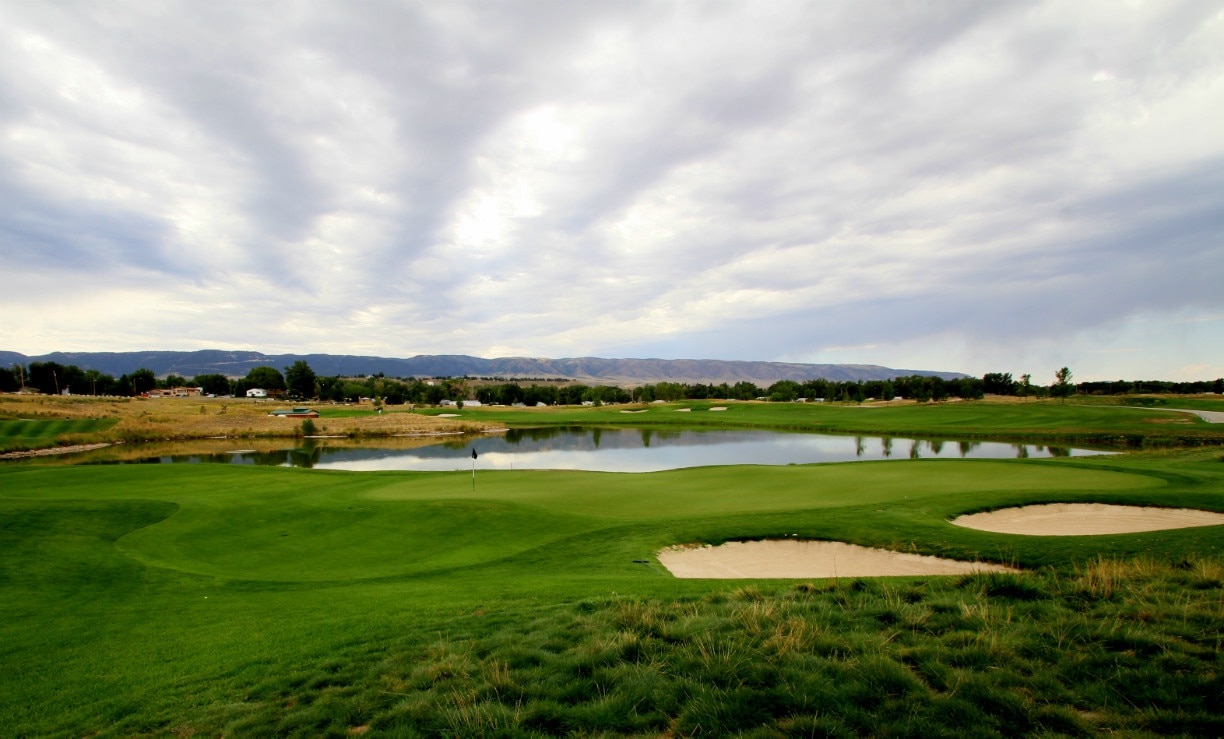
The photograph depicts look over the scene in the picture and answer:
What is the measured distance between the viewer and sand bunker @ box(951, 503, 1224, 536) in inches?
510

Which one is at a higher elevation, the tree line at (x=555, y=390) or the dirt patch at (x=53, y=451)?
the tree line at (x=555, y=390)

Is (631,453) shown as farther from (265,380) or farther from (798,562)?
(265,380)

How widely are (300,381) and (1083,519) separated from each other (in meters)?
138

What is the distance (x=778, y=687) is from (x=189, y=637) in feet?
26.5

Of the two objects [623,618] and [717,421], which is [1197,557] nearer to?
[623,618]

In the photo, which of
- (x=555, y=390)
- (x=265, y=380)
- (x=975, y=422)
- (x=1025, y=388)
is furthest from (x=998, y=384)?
(x=265, y=380)

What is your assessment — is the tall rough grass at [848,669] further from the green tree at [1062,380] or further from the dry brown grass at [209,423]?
the green tree at [1062,380]

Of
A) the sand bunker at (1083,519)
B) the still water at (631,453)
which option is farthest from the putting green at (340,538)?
the still water at (631,453)

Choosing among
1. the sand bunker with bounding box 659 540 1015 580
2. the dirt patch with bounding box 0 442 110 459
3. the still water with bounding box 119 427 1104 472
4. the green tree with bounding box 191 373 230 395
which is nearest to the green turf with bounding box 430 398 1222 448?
the still water with bounding box 119 427 1104 472

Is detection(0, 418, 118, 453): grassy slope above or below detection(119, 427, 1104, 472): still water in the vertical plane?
above

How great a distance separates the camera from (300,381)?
123312mm

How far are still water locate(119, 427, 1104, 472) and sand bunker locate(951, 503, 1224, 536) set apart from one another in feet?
70.9

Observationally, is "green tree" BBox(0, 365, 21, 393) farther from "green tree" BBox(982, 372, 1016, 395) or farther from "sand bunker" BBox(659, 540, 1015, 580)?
"green tree" BBox(982, 372, 1016, 395)

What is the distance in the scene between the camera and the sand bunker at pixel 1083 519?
1295cm
